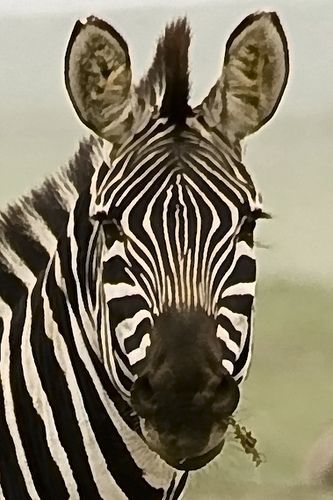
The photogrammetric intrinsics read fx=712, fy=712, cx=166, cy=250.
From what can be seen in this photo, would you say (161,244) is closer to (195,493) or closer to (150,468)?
(150,468)

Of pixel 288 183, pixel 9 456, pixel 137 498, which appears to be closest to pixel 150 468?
pixel 137 498

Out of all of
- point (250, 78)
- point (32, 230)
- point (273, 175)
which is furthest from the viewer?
point (273, 175)

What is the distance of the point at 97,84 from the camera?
31.1 inches

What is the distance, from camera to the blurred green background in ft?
3.72

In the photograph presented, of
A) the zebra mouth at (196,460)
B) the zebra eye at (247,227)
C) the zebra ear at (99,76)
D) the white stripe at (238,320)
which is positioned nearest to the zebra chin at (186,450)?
the zebra mouth at (196,460)

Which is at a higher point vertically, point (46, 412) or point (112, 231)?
point (112, 231)

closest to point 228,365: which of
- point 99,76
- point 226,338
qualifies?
point 226,338

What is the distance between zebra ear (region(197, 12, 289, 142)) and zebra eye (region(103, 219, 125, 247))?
16cm

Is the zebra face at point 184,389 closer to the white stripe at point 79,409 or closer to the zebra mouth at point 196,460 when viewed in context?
the zebra mouth at point 196,460

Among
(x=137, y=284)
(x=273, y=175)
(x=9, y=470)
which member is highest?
(x=273, y=175)

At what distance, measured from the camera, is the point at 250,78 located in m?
0.82

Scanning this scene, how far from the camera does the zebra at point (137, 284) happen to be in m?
0.73

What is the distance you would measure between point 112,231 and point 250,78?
240 mm

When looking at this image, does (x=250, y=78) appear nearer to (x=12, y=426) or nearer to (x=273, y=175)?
(x=273, y=175)
